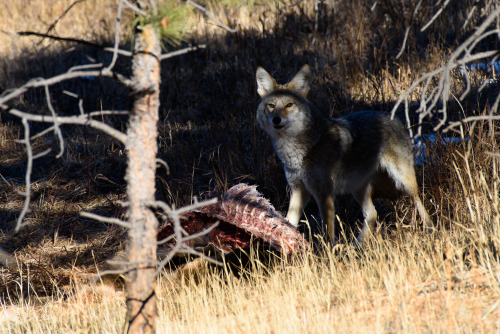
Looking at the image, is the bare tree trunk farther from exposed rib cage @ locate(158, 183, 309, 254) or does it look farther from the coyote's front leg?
the coyote's front leg

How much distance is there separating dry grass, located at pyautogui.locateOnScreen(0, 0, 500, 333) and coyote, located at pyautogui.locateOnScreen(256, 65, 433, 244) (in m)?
0.37

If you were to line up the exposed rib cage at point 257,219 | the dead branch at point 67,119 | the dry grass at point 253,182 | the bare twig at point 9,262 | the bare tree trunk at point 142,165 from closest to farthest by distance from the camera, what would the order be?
the dead branch at point 67,119
the bare tree trunk at point 142,165
the dry grass at point 253,182
the exposed rib cage at point 257,219
the bare twig at point 9,262

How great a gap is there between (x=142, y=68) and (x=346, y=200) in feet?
14.4

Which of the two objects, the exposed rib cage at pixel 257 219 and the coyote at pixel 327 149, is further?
the coyote at pixel 327 149

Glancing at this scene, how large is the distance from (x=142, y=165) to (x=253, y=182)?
3.93 meters

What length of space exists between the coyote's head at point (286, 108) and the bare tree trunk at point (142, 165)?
258 centimetres

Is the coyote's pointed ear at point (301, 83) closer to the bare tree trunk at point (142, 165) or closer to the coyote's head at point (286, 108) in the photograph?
the coyote's head at point (286, 108)

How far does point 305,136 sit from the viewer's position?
208 inches

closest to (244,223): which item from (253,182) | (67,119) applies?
(253,182)

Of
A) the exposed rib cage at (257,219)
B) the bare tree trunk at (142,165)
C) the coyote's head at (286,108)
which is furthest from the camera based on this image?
the coyote's head at (286,108)

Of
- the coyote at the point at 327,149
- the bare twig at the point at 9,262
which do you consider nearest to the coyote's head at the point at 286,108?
the coyote at the point at 327,149

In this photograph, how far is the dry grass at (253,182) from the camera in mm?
3277

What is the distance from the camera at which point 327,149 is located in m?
5.32

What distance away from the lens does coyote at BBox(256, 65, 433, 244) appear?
5.25 m
